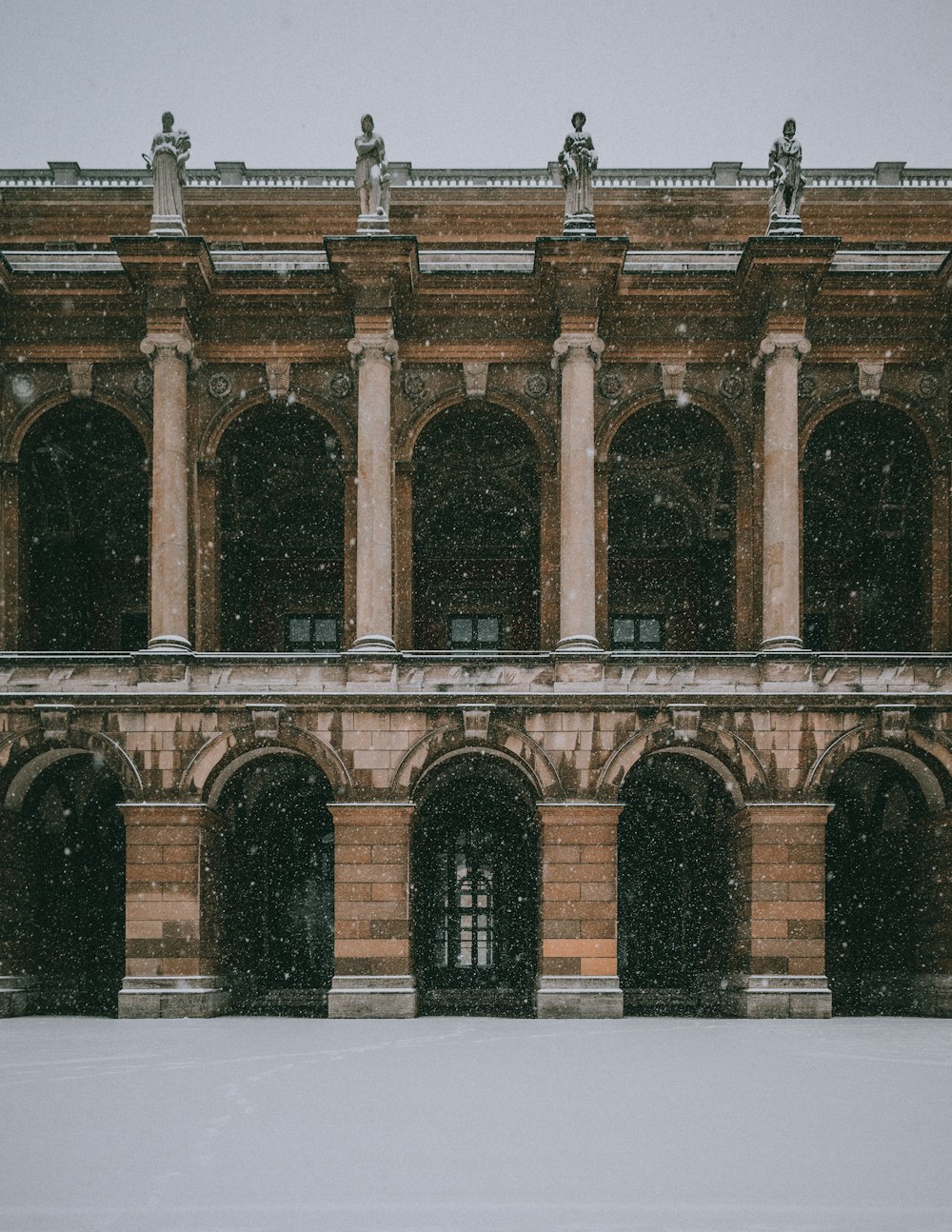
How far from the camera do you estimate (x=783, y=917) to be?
2838 centimetres

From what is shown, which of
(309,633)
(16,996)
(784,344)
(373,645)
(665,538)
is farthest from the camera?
(665,538)

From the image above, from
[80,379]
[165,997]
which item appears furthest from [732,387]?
[165,997]

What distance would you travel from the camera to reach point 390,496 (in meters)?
31.2

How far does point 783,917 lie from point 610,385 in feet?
40.9

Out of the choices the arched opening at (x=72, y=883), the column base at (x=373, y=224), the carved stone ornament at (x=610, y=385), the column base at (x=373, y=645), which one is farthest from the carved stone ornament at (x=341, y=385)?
the arched opening at (x=72, y=883)

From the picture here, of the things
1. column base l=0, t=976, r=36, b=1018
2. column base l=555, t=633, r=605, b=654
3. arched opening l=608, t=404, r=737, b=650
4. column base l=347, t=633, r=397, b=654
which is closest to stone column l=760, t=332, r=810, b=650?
arched opening l=608, t=404, r=737, b=650

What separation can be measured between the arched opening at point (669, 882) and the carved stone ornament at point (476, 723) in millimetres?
4186

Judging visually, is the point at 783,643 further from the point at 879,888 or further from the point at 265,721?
the point at 265,721

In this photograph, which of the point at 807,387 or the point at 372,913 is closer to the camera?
the point at 372,913

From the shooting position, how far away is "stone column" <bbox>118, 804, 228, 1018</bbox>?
27.9 m

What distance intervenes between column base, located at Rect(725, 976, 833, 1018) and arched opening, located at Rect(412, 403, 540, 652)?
35.0ft

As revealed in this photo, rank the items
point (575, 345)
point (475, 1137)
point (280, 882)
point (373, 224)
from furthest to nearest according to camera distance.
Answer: point (280, 882) < point (575, 345) < point (373, 224) < point (475, 1137)

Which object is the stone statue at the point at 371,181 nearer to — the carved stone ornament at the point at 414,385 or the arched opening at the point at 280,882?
the carved stone ornament at the point at 414,385

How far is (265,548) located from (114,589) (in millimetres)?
3960
